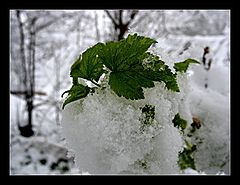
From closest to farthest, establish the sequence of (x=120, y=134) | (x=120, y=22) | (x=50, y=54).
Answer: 1. (x=120, y=134)
2. (x=120, y=22)
3. (x=50, y=54)

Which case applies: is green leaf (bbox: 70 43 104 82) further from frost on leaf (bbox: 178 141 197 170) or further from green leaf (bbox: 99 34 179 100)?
frost on leaf (bbox: 178 141 197 170)

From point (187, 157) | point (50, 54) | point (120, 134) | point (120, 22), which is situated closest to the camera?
point (120, 134)

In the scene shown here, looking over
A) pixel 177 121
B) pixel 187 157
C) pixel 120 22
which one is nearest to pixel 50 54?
pixel 120 22

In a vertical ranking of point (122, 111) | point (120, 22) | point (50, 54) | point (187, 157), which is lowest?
point (187, 157)

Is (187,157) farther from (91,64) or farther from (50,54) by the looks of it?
(50,54)

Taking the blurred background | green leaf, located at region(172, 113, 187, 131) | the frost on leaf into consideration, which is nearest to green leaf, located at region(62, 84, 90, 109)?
green leaf, located at region(172, 113, 187, 131)

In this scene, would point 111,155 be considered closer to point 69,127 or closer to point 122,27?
point 69,127
